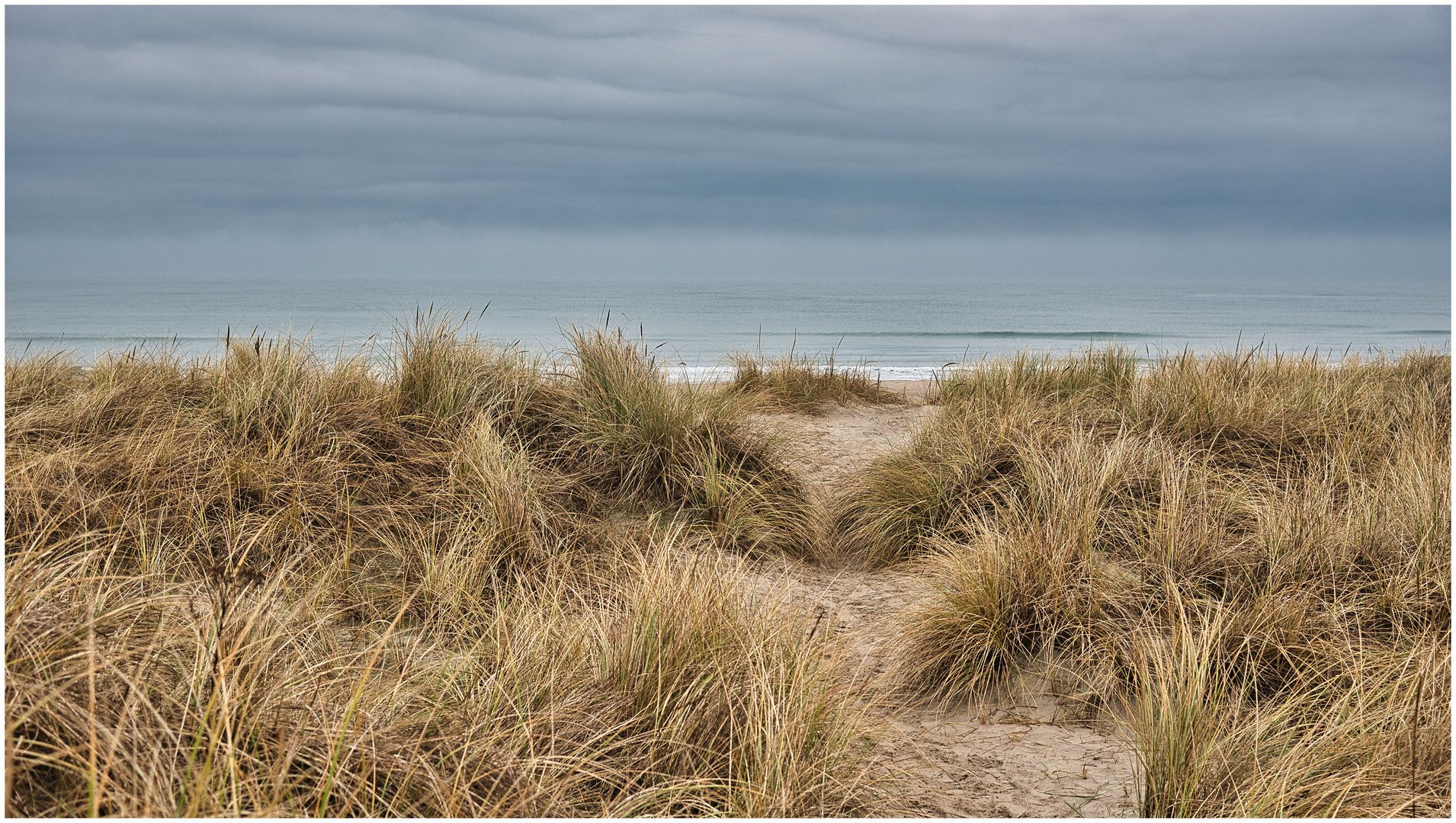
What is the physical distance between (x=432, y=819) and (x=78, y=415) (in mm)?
3938

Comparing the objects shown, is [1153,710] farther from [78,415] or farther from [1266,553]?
[78,415]

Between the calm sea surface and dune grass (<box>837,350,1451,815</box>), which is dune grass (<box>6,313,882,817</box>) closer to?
dune grass (<box>837,350,1451,815</box>)

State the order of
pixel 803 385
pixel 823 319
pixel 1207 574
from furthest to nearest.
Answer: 1. pixel 823 319
2. pixel 803 385
3. pixel 1207 574

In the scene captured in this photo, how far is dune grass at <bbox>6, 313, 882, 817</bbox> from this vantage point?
1890 mm

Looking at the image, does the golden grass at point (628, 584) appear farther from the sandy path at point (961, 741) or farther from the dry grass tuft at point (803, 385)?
the dry grass tuft at point (803, 385)

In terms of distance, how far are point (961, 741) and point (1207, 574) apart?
1476 mm

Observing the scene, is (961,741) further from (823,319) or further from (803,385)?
(823,319)

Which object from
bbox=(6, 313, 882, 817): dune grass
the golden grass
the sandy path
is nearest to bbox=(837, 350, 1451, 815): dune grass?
the golden grass

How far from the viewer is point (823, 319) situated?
39.9 metres

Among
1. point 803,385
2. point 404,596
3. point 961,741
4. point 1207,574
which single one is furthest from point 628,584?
point 803,385

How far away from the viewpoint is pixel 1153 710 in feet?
8.18

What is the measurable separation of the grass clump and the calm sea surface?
6.42 feet

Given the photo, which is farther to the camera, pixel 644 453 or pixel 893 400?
pixel 893 400

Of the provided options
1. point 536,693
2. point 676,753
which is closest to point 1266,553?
point 676,753
